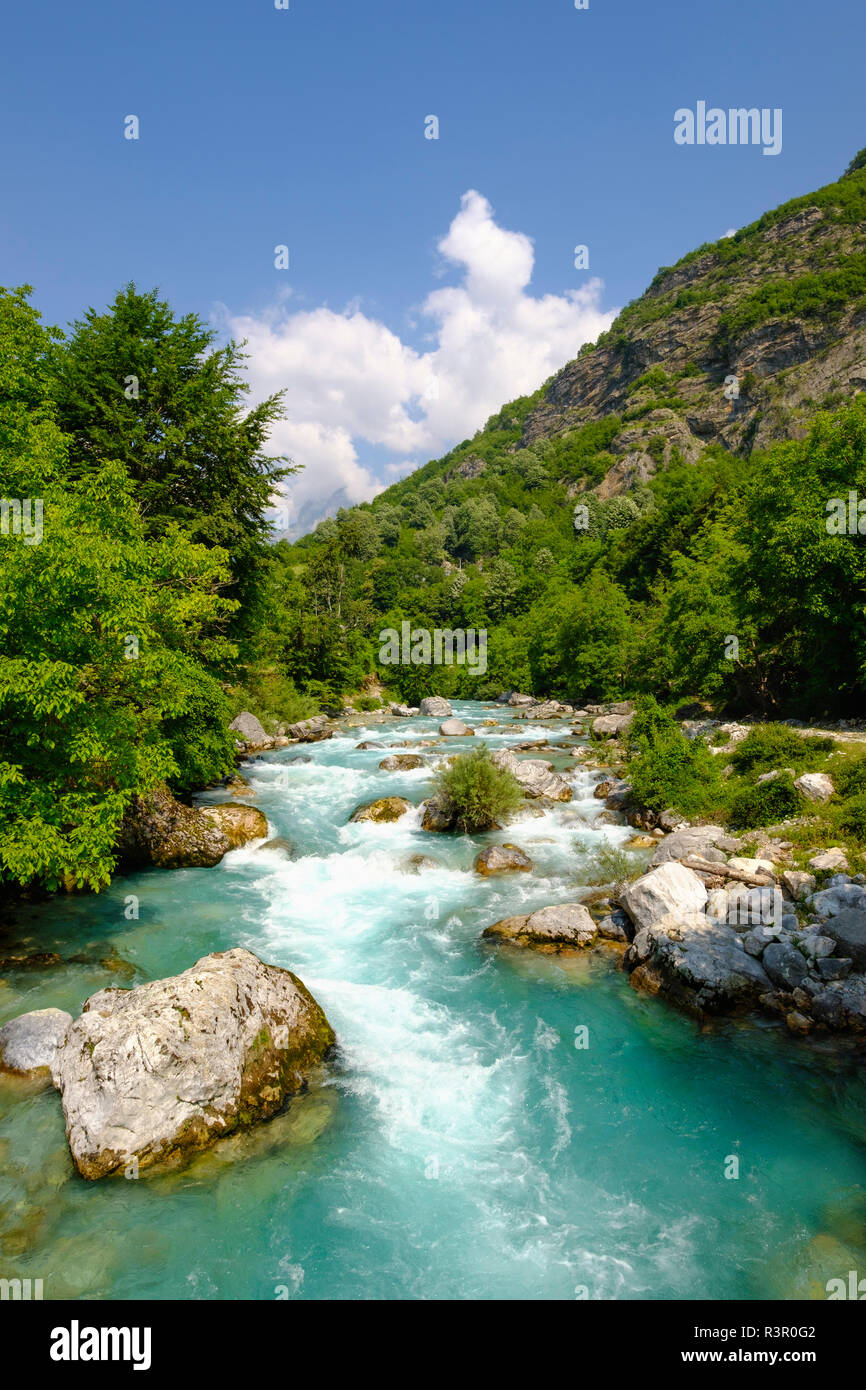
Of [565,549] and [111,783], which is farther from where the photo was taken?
[565,549]

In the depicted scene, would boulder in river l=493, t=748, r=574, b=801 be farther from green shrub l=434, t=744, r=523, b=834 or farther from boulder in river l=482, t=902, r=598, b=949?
boulder in river l=482, t=902, r=598, b=949

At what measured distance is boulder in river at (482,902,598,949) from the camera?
41.1 ft

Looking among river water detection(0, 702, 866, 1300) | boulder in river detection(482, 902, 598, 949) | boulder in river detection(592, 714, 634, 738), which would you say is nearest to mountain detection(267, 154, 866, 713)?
boulder in river detection(592, 714, 634, 738)

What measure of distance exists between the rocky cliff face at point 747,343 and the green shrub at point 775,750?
241ft

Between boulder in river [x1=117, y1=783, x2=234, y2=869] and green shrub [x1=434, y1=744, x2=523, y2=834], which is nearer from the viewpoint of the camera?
boulder in river [x1=117, y1=783, x2=234, y2=869]

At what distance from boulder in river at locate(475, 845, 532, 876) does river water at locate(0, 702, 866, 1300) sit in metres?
2.96

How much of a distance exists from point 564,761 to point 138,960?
66.5 feet

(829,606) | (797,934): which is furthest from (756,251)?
Result: (797,934)

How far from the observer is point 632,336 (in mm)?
156375

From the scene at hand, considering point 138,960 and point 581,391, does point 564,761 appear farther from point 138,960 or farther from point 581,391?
point 581,391

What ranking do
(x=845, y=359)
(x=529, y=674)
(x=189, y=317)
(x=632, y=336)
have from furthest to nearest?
(x=632, y=336), (x=845, y=359), (x=529, y=674), (x=189, y=317)

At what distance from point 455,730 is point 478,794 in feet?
62.5

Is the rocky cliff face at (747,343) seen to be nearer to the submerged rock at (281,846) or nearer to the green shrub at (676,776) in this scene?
the green shrub at (676,776)

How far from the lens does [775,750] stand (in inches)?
728
